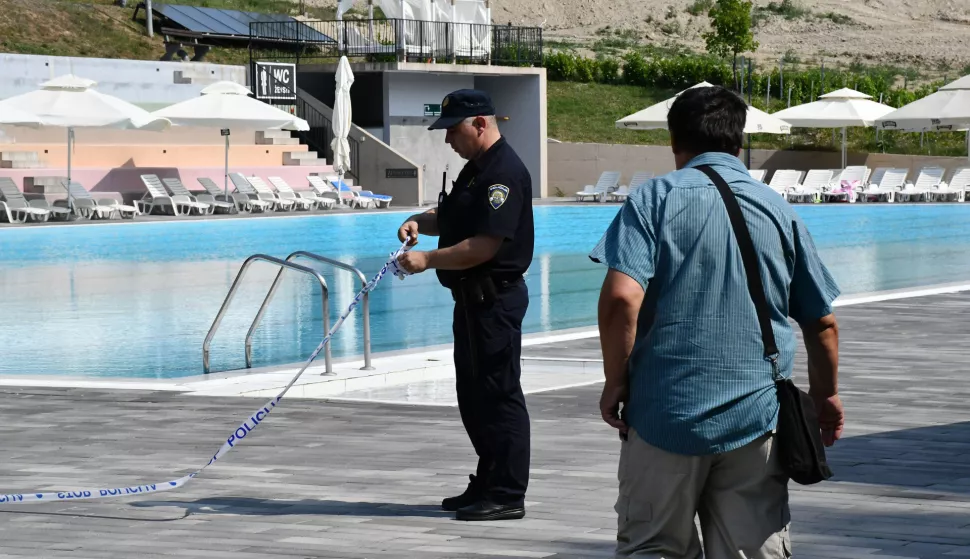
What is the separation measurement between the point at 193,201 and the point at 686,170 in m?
25.2

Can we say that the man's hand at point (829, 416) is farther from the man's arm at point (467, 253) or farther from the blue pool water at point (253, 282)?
the blue pool water at point (253, 282)

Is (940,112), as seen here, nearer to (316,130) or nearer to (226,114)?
(316,130)

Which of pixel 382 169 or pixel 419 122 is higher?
pixel 419 122

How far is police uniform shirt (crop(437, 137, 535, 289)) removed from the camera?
487cm

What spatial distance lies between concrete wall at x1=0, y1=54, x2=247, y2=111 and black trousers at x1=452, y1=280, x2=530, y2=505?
27409mm

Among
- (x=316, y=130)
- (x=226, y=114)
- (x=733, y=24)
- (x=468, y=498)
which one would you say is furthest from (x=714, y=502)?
(x=733, y=24)

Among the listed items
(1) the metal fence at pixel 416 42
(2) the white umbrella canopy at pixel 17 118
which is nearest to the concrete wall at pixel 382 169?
(1) the metal fence at pixel 416 42

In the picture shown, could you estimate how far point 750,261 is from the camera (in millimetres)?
3164

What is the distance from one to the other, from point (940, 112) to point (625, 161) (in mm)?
8526

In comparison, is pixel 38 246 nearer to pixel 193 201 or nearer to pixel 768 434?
pixel 193 201

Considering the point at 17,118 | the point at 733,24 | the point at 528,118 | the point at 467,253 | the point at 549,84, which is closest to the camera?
the point at 467,253

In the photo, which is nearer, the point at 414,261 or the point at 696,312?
the point at 696,312

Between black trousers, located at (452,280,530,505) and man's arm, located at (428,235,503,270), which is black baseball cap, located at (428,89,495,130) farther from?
black trousers, located at (452,280,530,505)

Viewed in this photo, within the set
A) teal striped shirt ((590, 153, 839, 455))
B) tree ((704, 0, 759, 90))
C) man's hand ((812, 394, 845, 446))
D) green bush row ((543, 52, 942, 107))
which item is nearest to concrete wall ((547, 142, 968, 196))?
tree ((704, 0, 759, 90))
